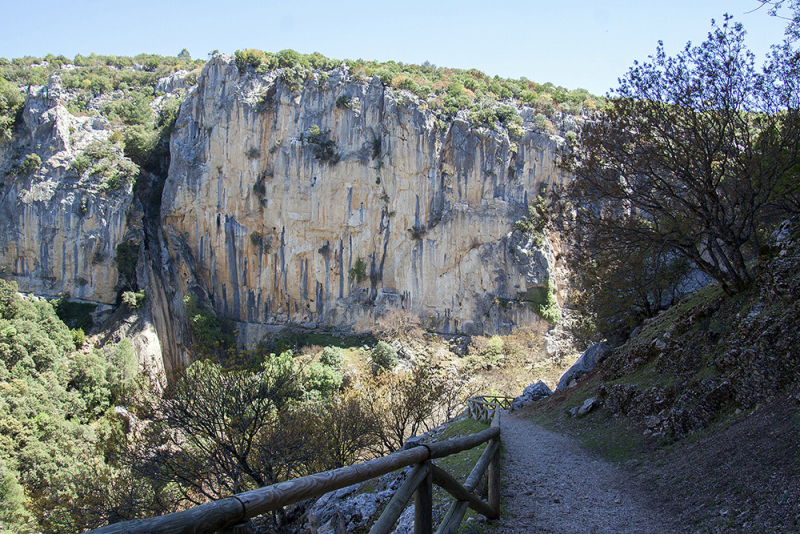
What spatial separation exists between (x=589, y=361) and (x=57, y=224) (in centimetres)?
4469

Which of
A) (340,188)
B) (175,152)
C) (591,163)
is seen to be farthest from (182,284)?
(591,163)

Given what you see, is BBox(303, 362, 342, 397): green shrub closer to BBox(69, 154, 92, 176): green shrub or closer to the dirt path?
the dirt path

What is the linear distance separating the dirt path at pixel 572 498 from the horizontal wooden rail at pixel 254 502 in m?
1.98

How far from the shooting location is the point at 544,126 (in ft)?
154

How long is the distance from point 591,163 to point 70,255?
44.9m

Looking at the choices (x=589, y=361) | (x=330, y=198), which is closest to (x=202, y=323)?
(x=330, y=198)

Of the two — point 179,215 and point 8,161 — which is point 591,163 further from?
point 8,161

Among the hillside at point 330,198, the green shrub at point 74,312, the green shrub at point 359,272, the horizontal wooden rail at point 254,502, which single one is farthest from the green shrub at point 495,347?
the horizontal wooden rail at point 254,502

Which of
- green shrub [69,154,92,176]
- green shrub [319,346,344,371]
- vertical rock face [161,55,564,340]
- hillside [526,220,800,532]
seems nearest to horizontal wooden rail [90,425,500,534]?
hillside [526,220,800,532]

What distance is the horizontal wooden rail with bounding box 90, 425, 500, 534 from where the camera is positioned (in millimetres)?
1498

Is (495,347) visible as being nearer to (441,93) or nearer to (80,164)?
(441,93)

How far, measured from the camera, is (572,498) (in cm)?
500

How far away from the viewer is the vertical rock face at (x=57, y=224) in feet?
130

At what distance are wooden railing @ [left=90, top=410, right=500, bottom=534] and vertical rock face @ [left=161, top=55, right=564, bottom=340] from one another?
40.4 meters
